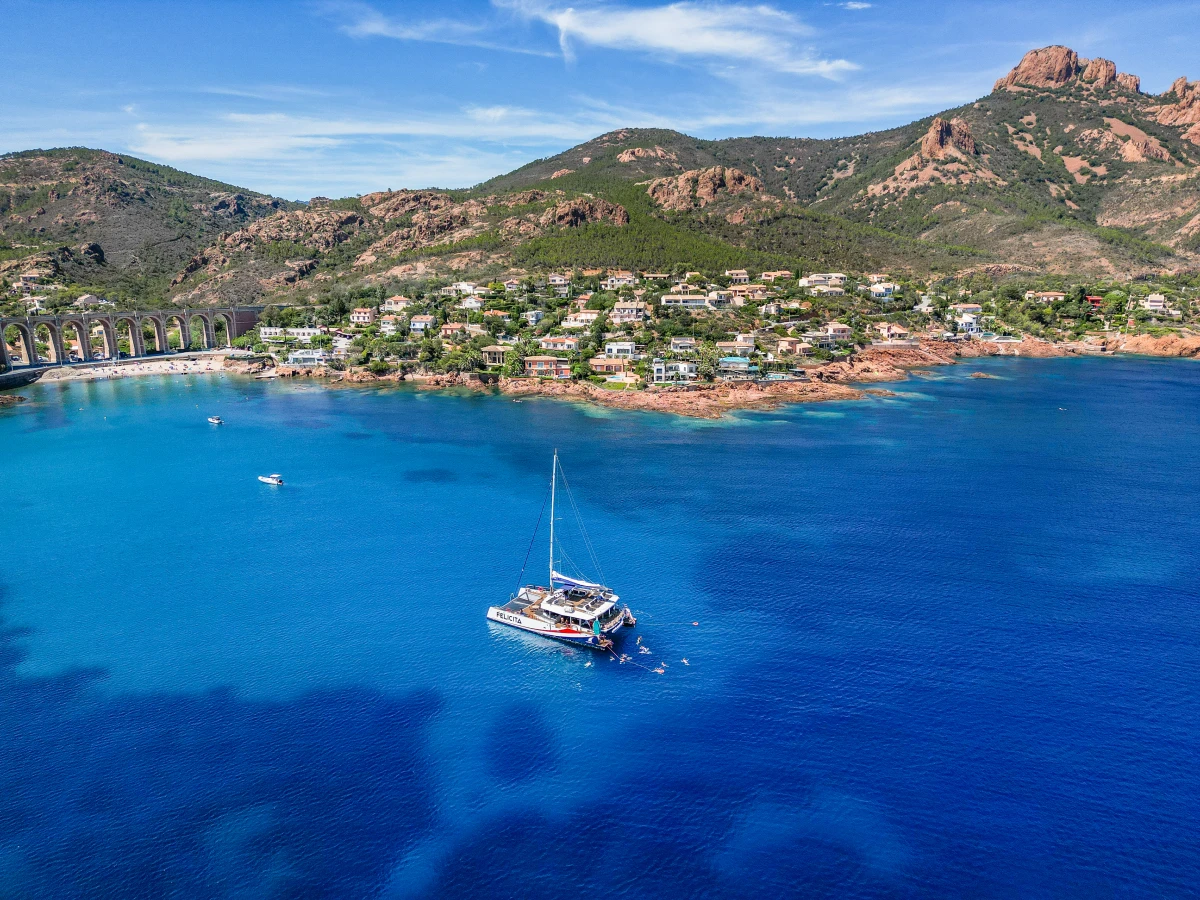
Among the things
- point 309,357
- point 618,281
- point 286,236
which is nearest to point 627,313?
point 618,281

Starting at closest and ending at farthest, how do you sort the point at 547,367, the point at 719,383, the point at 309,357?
the point at 719,383
the point at 547,367
the point at 309,357

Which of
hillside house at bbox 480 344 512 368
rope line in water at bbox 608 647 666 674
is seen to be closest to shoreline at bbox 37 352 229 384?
hillside house at bbox 480 344 512 368

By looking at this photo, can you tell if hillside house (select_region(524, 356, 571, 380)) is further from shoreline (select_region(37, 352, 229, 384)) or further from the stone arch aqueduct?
the stone arch aqueduct

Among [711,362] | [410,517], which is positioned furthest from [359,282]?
[410,517]

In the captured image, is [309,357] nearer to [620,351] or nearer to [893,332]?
[620,351]

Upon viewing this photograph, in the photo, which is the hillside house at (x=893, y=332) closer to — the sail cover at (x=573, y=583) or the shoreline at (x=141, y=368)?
the sail cover at (x=573, y=583)

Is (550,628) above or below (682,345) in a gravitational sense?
below

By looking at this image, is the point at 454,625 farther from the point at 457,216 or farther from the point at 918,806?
the point at 457,216
